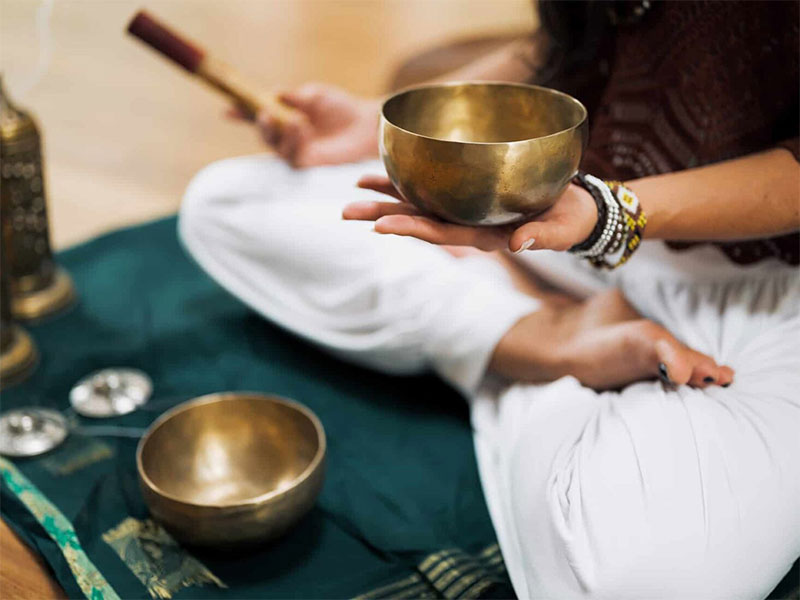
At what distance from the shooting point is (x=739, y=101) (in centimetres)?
119

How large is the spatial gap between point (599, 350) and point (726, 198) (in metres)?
0.26

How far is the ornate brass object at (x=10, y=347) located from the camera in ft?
4.91

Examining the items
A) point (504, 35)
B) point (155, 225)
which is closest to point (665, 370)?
point (155, 225)

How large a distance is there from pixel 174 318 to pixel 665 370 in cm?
92

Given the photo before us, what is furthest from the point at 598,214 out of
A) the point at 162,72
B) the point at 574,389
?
the point at 162,72

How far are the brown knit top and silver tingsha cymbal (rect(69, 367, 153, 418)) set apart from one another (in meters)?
0.76

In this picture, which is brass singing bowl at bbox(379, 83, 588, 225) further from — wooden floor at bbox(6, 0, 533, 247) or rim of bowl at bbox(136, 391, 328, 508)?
wooden floor at bbox(6, 0, 533, 247)

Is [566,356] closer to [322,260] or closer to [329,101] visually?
[322,260]

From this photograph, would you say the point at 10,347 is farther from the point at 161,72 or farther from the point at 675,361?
the point at 161,72

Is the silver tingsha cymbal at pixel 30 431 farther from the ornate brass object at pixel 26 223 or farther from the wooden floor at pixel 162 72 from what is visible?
the wooden floor at pixel 162 72

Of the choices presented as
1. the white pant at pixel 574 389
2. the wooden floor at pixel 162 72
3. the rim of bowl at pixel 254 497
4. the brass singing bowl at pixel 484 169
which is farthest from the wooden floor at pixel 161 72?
A: the brass singing bowl at pixel 484 169

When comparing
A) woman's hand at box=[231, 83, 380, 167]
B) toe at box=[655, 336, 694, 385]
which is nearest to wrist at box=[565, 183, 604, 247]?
toe at box=[655, 336, 694, 385]

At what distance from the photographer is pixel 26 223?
1.65 metres

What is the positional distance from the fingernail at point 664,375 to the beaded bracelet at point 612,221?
0.16m
